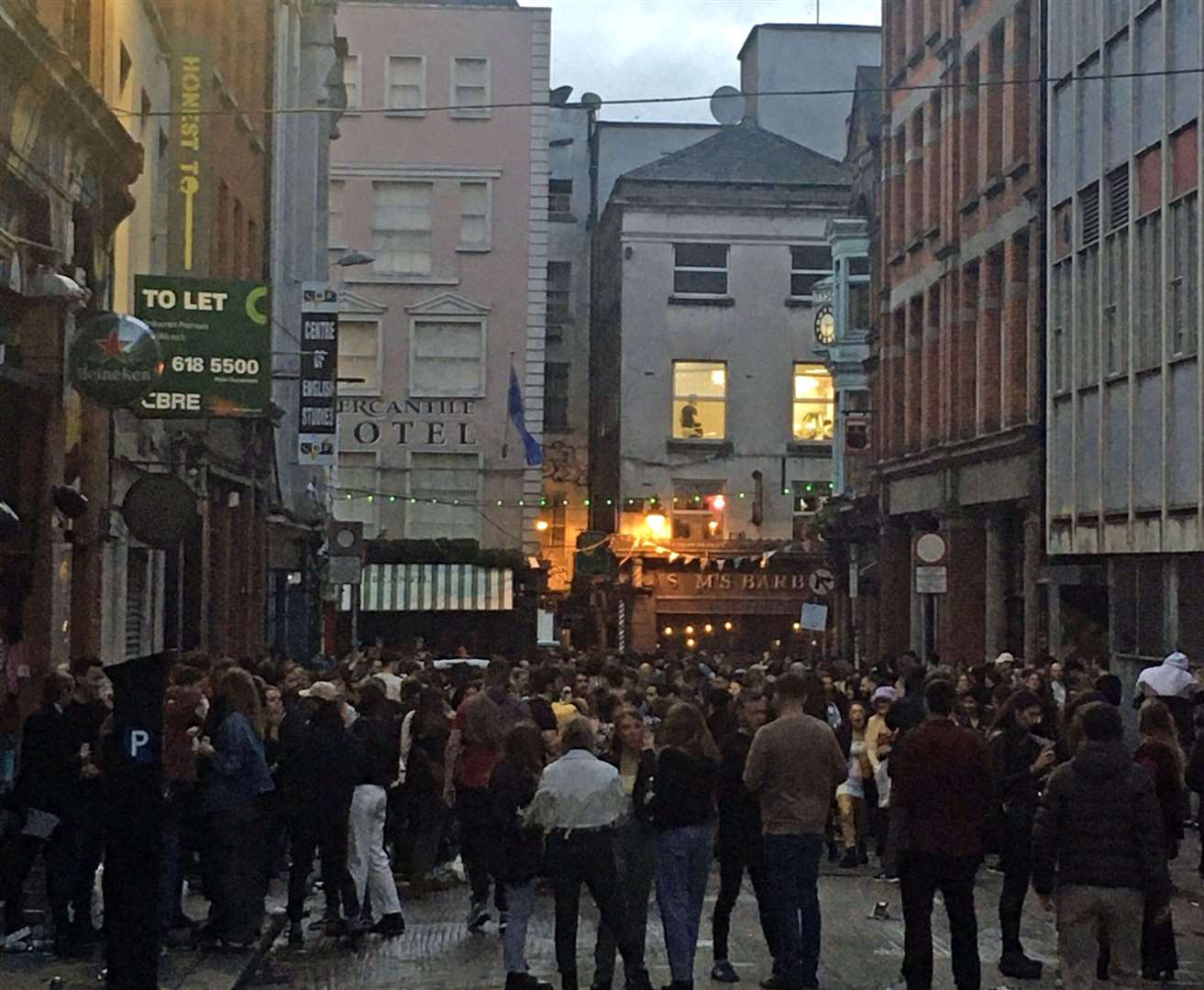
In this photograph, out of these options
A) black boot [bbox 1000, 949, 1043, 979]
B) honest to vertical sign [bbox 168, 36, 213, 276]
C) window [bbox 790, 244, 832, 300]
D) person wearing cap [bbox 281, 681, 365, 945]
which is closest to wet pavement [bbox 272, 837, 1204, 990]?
black boot [bbox 1000, 949, 1043, 979]

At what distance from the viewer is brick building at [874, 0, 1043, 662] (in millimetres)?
35500

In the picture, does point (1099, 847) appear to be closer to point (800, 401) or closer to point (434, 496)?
point (434, 496)

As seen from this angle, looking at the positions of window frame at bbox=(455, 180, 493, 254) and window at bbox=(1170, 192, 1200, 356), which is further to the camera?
window frame at bbox=(455, 180, 493, 254)

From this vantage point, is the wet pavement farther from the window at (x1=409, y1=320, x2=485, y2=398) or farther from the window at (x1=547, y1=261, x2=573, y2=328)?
the window at (x1=547, y1=261, x2=573, y2=328)

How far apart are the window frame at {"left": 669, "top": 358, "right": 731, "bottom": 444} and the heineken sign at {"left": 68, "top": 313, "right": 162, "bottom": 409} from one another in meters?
42.8

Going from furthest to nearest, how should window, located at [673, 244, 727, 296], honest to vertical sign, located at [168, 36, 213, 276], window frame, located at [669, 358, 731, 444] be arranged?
window, located at [673, 244, 727, 296], window frame, located at [669, 358, 731, 444], honest to vertical sign, located at [168, 36, 213, 276]

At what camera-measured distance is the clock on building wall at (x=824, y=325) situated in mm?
51750

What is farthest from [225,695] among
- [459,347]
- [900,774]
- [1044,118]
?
[459,347]

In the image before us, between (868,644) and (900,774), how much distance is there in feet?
116

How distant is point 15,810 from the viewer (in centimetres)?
1431

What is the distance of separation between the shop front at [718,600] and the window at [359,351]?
8516 mm

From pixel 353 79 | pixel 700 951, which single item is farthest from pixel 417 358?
pixel 700 951

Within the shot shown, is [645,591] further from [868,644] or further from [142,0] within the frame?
[142,0]

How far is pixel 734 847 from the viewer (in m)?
14.1
